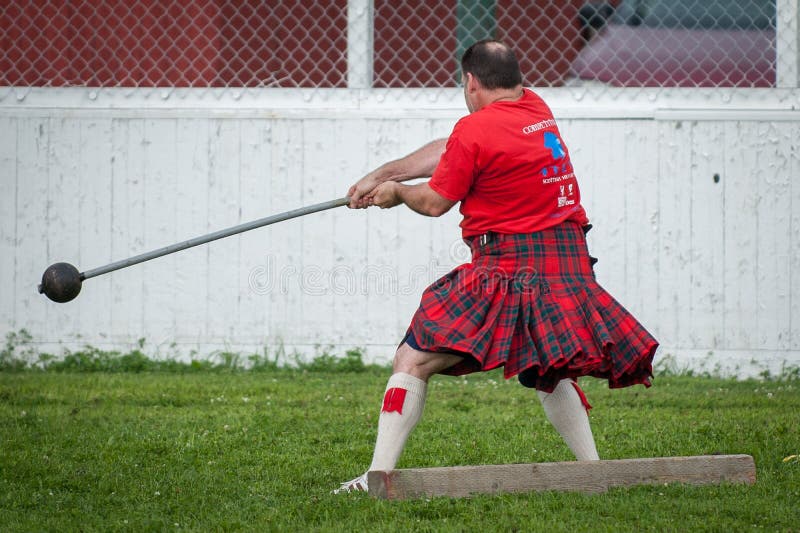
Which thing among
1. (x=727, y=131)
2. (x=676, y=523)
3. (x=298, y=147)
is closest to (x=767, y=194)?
(x=727, y=131)

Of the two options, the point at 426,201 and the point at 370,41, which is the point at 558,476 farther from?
the point at 370,41

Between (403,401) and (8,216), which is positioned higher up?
(8,216)

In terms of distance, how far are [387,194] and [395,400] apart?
29.9 inches

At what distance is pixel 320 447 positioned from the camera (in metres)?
4.44

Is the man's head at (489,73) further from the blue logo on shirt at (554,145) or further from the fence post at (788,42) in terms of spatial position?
the fence post at (788,42)

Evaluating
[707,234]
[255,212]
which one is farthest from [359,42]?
[707,234]

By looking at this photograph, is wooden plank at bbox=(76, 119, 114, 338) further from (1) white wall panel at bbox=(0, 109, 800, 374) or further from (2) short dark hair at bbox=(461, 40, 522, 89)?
(2) short dark hair at bbox=(461, 40, 522, 89)

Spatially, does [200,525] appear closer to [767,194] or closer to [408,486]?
[408,486]

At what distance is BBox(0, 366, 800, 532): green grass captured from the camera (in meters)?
3.28

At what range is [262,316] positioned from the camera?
6.77 m

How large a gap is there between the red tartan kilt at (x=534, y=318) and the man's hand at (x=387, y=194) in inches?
13.0

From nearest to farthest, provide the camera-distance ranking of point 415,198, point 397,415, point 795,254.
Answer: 1. point 397,415
2. point 415,198
3. point 795,254

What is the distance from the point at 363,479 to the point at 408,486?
0.25 metres

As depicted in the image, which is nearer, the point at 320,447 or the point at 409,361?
the point at 409,361
